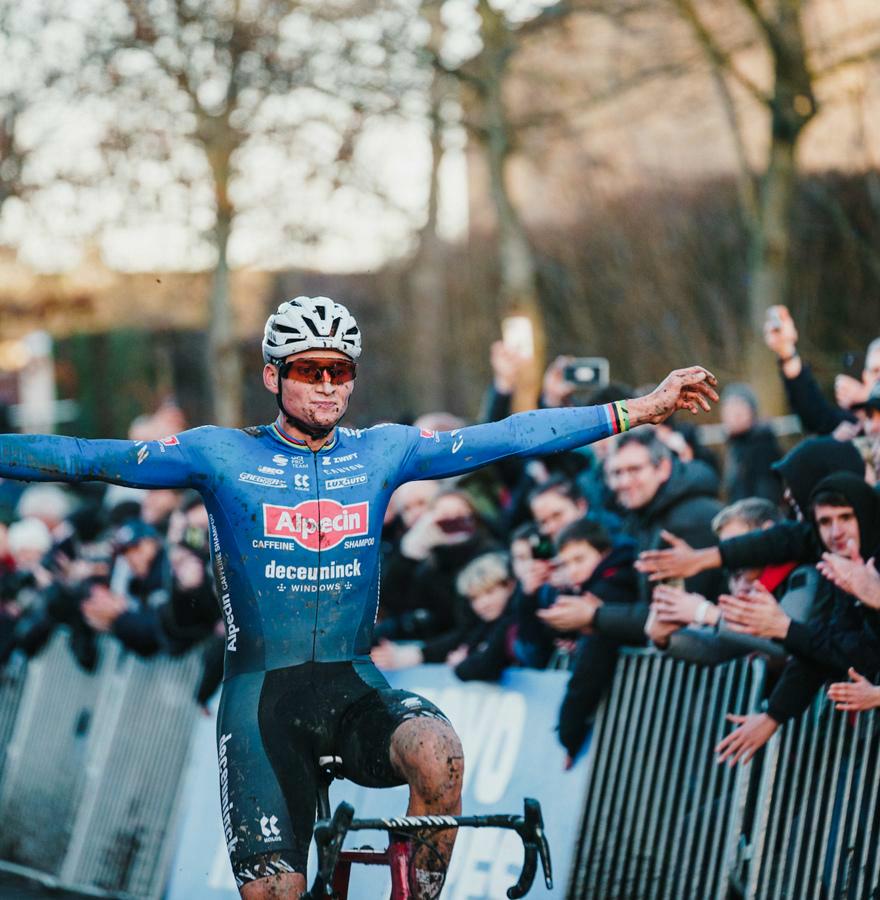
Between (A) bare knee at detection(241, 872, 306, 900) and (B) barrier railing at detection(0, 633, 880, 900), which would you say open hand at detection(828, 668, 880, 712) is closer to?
(B) barrier railing at detection(0, 633, 880, 900)

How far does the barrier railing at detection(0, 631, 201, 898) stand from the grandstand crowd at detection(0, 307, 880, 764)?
0.96 ft

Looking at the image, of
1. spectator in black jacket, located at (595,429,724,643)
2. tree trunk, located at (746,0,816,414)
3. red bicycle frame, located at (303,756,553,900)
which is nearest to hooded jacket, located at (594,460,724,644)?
spectator in black jacket, located at (595,429,724,643)

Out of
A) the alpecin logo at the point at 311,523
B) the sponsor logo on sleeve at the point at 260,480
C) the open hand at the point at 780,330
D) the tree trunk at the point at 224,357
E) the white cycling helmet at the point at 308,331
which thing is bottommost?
the alpecin logo at the point at 311,523

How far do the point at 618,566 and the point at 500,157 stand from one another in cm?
1109

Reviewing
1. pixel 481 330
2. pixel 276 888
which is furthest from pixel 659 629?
pixel 481 330

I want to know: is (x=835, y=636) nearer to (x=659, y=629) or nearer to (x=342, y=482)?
(x=659, y=629)

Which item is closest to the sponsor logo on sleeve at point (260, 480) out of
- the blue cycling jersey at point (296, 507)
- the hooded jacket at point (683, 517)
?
the blue cycling jersey at point (296, 507)

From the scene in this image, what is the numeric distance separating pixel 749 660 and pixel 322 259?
1518 cm

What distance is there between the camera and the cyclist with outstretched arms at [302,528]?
5977 mm

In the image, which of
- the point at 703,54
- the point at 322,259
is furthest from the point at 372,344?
the point at 703,54

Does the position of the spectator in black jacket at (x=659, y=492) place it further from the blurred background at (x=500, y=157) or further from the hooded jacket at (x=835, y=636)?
the blurred background at (x=500, y=157)

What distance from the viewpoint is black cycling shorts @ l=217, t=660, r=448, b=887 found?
19.3ft

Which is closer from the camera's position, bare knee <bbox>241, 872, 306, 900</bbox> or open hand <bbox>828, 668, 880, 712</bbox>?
bare knee <bbox>241, 872, 306, 900</bbox>

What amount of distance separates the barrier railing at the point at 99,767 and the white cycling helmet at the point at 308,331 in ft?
16.5
